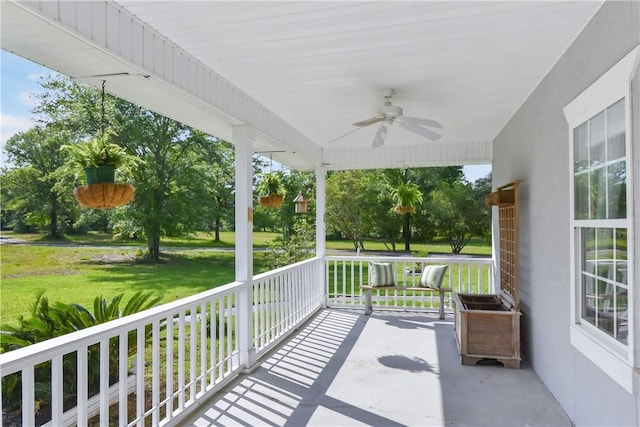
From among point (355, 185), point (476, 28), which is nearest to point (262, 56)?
point (476, 28)

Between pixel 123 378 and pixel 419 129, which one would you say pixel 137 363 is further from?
pixel 419 129

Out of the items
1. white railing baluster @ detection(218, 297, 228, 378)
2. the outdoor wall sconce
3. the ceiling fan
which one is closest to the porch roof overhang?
the ceiling fan

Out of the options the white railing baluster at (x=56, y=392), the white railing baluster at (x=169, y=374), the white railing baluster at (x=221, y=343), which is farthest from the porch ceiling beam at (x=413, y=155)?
the white railing baluster at (x=56, y=392)

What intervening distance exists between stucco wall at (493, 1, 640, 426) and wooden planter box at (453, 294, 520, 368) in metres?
0.17

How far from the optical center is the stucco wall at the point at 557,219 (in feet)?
6.91

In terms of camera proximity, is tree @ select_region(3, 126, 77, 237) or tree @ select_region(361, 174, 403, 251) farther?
tree @ select_region(361, 174, 403, 251)

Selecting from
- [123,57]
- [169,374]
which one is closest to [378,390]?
[169,374]

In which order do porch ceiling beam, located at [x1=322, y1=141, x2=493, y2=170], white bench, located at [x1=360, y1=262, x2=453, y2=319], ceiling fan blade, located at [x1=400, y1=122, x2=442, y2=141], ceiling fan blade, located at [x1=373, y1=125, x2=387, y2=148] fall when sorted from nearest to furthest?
ceiling fan blade, located at [x1=400, y1=122, x2=442, y2=141]
ceiling fan blade, located at [x1=373, y1=125, x2=387, y2=148]
white bench, located at [x1=360, y1=262, x2=453, y2=319]
porch ceiling beam, located at [x1=322, y1=141, x2=493, y2=170]

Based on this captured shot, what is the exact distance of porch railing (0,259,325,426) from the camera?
74.1 inches

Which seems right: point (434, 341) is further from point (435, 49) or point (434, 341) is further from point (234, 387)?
point (435, 49)

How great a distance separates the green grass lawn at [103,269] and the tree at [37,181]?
1.05 m

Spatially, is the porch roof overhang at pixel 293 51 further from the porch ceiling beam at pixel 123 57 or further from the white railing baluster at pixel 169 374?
the white railing baluster at pixel 169 374

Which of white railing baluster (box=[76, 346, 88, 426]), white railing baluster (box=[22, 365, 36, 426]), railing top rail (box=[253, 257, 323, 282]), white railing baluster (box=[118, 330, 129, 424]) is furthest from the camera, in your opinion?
railing top rail (box=[253, 257, 323, 282])

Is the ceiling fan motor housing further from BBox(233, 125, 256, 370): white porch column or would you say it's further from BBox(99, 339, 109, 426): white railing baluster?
BBox(99, 339, 109, 426): white railing baluster
